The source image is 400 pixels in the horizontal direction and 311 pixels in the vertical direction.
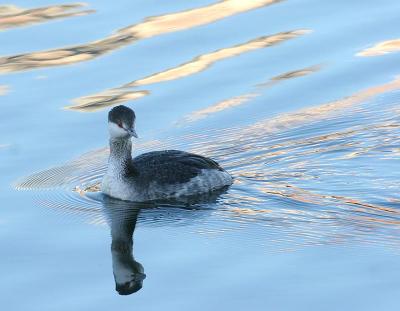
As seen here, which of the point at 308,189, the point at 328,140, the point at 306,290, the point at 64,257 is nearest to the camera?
the point at 306,290

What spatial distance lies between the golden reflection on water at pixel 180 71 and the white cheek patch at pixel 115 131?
201 cm

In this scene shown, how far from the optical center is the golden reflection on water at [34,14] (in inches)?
795

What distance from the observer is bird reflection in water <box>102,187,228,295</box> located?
1256 cm

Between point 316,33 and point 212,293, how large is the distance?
27.1ft

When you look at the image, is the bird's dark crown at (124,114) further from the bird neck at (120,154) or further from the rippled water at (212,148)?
the rippled water at (212,148)

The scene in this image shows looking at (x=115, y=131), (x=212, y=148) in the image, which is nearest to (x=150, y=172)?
(x=115, y=131)

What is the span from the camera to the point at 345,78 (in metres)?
17.9

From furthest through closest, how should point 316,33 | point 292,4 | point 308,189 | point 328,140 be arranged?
1. point 292,4
2. point 316,33
3. point 328,140
4. point 308,189

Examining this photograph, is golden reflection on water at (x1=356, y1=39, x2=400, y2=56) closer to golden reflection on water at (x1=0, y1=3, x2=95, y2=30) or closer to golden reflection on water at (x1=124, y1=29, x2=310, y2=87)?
golden reflection on water at (x1=124, y1=29, x2=310, y2=87)

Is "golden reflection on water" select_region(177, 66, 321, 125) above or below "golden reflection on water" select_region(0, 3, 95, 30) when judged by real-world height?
below

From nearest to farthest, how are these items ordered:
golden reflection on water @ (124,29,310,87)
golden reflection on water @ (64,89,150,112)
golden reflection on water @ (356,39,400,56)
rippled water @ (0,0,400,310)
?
rippled water @ (0,0,400,310), golden reflection on water @ (64,89,150,112), golden reflection on water @ (124,29,310,87), golden reflection on water @ (356,39,400,56)

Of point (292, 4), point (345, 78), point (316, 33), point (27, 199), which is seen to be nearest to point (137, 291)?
point (27, 199)

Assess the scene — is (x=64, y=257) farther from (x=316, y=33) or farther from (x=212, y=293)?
(x=316, y=33)

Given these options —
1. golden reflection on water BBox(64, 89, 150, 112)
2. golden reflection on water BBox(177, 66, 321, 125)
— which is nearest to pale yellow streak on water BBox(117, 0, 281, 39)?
golden reflection on water BBox(64, 89, 150, 112)
